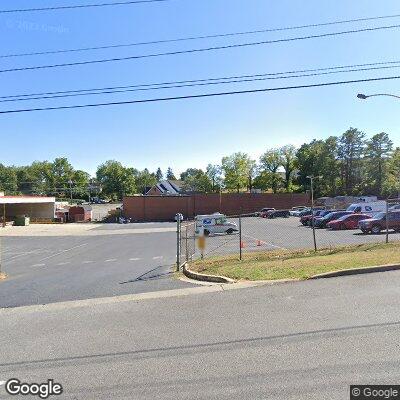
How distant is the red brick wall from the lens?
66.6m

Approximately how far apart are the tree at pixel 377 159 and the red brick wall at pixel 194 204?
27489mm

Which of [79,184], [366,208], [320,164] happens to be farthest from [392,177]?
[79,184]

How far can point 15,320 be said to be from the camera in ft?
24.7

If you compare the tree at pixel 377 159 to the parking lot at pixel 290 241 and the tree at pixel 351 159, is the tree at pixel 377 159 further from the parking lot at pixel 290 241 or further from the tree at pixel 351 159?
the parking lot at pixel 290 241

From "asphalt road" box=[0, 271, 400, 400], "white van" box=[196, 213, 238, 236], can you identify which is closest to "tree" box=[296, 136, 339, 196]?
"white van" box=[196, 213, 238, 236]

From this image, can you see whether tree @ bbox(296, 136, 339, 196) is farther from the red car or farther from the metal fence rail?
the metal fence rail

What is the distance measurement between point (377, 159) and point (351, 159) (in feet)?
17.5

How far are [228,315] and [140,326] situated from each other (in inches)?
58.0

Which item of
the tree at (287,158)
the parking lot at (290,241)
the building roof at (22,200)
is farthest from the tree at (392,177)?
the building roof at (22,200)

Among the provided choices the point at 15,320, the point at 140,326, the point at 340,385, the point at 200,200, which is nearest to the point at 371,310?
the point at 340,385

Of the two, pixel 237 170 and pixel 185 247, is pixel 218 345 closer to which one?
pixel 185 247

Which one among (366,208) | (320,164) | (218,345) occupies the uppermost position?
(320,164)

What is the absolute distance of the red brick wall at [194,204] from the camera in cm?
6662

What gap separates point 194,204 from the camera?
222ft
